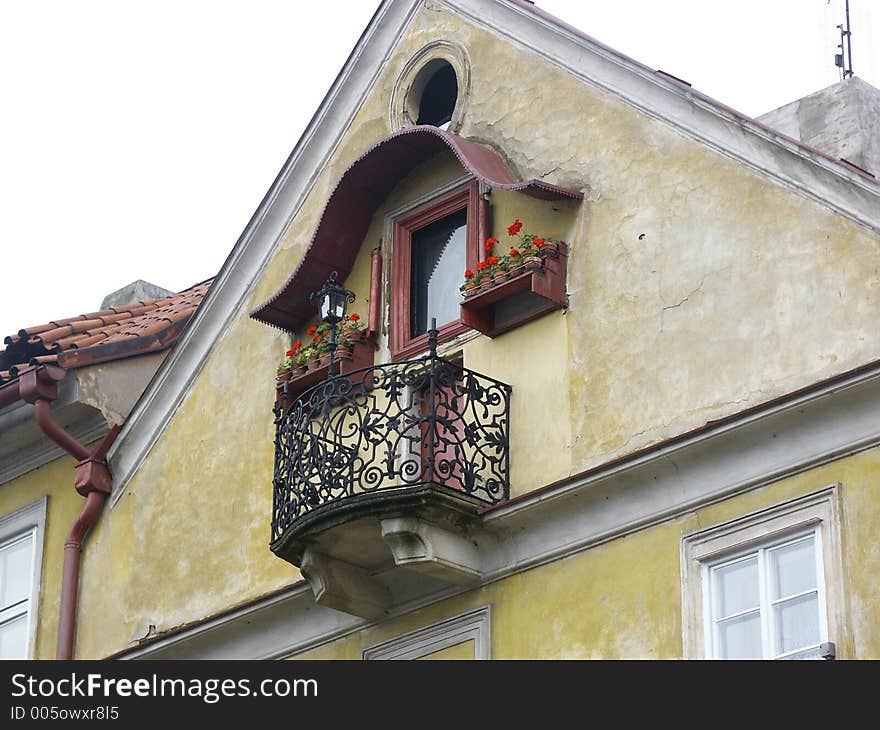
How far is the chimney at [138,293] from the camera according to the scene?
77.3 ft

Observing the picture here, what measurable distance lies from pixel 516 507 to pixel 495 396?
2.99ft

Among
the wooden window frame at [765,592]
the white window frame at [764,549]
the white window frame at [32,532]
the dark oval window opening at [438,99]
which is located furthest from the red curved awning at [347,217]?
the wooden window frame at [765,592]

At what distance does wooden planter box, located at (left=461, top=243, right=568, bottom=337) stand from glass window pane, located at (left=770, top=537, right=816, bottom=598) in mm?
2820

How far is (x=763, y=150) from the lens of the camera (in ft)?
52.2

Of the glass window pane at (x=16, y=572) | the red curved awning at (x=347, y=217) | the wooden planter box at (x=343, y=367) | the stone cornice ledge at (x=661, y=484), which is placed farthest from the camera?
the glass window pane at (x=16, y=572)

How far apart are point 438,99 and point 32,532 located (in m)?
4.83

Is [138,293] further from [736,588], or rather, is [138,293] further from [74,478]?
[736,588]

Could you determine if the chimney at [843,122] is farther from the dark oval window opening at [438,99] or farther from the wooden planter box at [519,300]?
the dark oval window opening at [438,99]

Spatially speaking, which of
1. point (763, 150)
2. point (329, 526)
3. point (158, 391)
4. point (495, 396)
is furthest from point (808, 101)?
point (158, 391)

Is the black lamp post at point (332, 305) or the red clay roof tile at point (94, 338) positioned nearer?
the black lamp post at point (332, 305)

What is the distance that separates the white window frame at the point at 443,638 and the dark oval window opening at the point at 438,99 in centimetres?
403

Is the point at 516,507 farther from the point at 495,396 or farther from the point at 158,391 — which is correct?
the point at 158,391

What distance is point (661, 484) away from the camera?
51.5ft

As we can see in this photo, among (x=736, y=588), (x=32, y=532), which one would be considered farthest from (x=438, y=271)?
(x=32, y=532)
